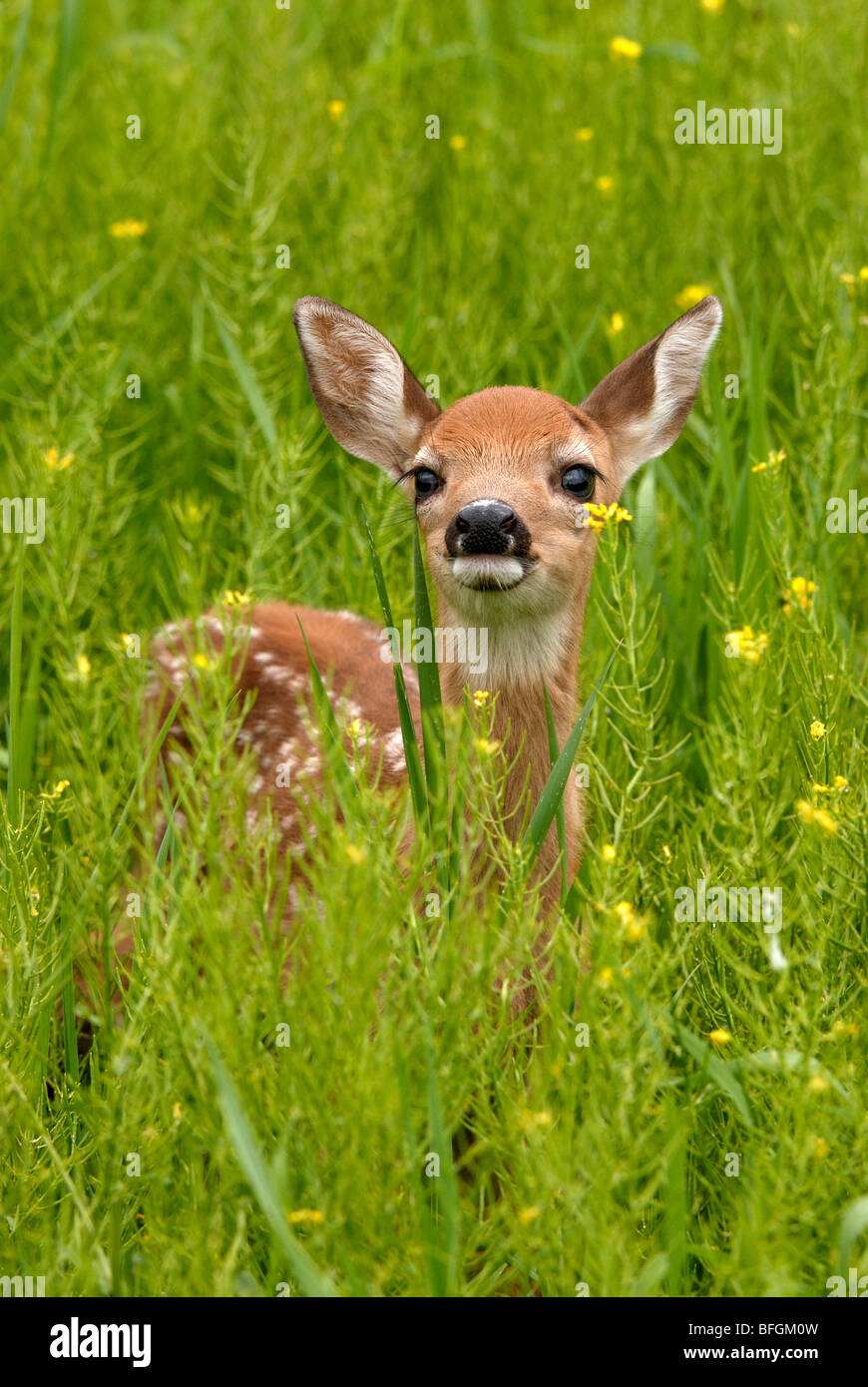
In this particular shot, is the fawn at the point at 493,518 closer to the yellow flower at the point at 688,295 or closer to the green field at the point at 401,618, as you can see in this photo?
the green field at the point at 401,618

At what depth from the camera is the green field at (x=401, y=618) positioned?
2680 mm

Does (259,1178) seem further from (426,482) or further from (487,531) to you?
(426,482)

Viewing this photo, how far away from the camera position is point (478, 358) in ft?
16.1

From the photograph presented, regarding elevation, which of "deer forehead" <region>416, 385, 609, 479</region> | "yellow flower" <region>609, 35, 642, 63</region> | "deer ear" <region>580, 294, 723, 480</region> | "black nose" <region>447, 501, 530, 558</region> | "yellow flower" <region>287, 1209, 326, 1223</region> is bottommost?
"yellow flower" <region>287, 1209, 326, 1223</region>

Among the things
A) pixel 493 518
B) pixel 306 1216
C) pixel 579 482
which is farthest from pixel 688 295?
pixel 306 1216

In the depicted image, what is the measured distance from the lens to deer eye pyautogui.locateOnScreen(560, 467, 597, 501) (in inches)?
150

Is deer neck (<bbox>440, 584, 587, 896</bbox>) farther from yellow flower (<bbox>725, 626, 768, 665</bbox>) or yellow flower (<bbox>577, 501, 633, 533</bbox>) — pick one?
yellow flower (<bbox>725, 626, 768, 665</bbox>)

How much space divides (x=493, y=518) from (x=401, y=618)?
904mm

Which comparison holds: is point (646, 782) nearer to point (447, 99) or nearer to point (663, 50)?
point (663, 50)

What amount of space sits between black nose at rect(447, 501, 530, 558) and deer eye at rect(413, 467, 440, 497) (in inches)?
15.4

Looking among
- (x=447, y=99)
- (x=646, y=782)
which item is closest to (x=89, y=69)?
(x=447, y=99)

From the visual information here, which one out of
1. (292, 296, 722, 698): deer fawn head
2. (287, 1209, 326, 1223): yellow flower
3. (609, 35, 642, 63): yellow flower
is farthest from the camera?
(609, 35, 642, 63): yellow flower

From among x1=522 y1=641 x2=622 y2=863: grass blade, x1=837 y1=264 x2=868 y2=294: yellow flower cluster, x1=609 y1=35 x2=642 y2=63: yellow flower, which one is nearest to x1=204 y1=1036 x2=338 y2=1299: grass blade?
x1=522 y1=641 x2=622 y2=863: grass blade

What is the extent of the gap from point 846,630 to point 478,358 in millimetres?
1311
